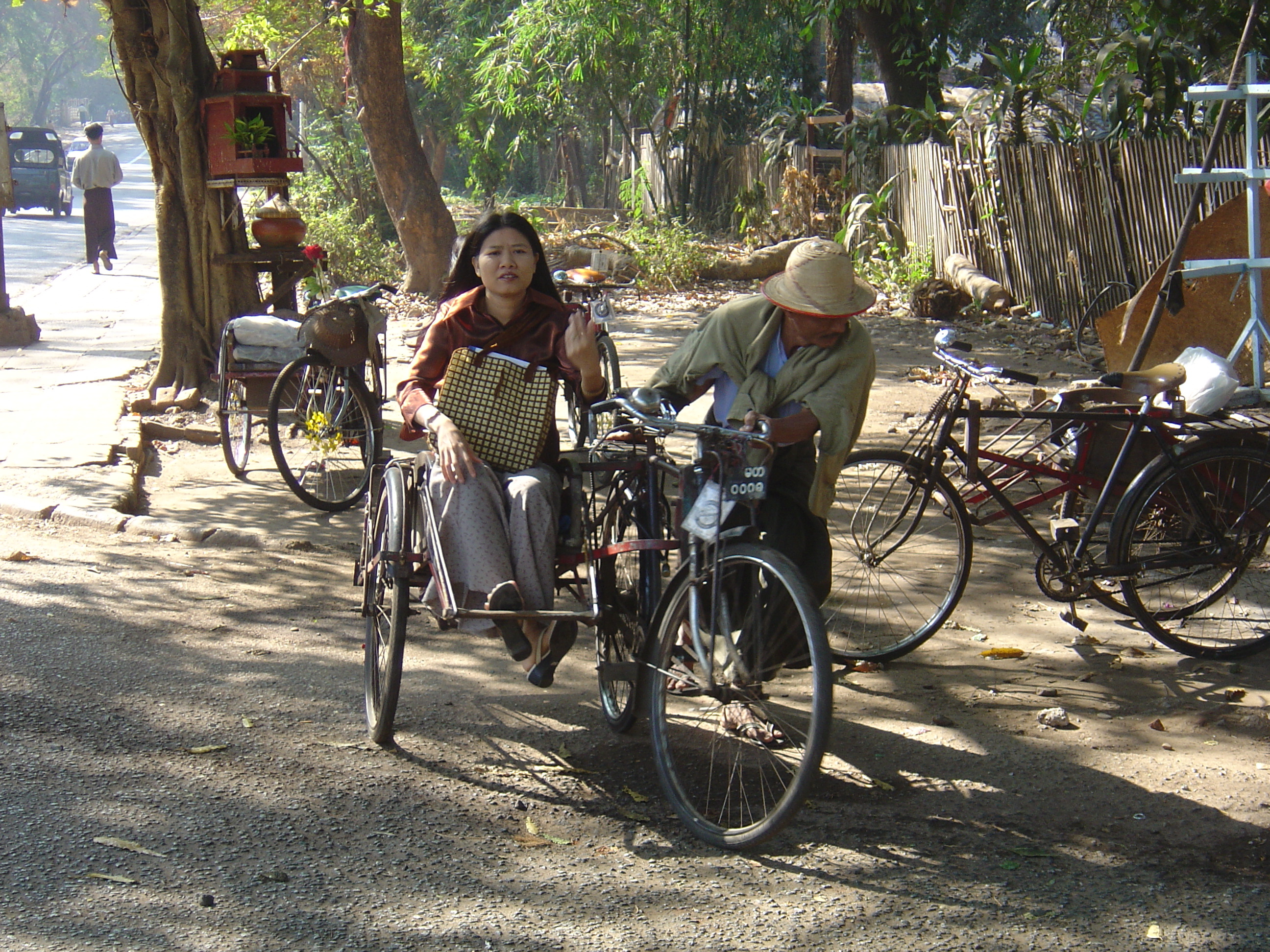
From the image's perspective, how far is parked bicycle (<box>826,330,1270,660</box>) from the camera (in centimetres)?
445

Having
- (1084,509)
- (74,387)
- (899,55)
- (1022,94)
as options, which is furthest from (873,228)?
(1084,509)

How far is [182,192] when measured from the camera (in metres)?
8.73

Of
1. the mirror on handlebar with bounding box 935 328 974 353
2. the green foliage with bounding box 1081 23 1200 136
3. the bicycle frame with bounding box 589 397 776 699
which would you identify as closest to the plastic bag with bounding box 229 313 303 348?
the mirror on handlebar with bounding box 935 328 974 353

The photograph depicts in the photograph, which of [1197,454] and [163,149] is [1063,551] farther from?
[163,149]

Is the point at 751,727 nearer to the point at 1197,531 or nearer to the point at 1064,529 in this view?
the point at 1064,529

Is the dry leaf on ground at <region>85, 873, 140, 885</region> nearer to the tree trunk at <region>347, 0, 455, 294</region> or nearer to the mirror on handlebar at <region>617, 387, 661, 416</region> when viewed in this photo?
the mirror on handlebar at <region>617, 387, 661, 416</region>

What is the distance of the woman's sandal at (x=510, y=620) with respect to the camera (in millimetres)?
3518

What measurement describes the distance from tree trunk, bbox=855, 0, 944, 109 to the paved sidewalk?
10.2 metres

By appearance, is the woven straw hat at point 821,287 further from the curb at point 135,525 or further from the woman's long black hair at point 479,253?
the curb at point 135,525

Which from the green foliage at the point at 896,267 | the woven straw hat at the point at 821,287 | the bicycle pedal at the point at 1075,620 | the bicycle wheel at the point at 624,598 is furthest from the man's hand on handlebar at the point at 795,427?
the green foliage at the point at 896,267

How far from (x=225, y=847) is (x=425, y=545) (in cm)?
102

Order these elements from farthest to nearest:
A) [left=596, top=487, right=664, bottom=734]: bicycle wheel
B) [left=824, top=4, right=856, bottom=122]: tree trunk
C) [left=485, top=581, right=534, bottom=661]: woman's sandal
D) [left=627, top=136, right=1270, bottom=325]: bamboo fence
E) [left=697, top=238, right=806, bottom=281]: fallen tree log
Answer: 1. [left=824, top=4, right=856, bottom=122]: tree trunk
2. [left=697, top=238, right=806, bottom=281]: fallen tree log
3. [left=627, top=136, right=1270, bottom=325]: bamboo fence
4. [left=596, top=487, right=664, bottom=734]: bicycle wheel
5. [left=485, top=581, right=534, bottom=661]: woman's sandal

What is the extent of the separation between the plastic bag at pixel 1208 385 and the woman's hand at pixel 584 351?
2.41m

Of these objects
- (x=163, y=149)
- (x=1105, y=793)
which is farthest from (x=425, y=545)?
(x=163, y=149)
